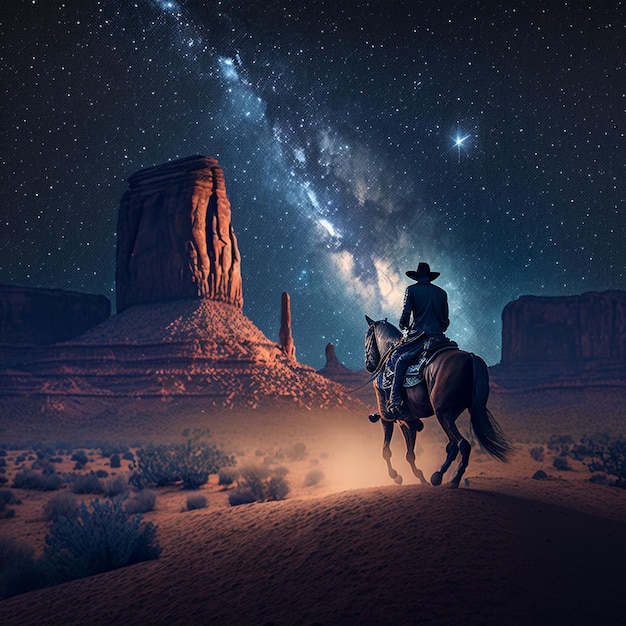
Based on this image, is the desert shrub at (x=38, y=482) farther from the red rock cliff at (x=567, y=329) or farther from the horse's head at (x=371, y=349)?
the red rock cliff at (x=567, y=329)

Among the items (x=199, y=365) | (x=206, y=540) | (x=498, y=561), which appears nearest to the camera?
(x=498, y=561)

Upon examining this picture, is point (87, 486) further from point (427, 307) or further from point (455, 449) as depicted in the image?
point (455, 449)

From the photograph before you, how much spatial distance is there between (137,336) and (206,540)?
153 feet

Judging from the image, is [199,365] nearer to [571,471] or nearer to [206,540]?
[571,471]

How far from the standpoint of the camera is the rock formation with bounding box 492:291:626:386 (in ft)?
246

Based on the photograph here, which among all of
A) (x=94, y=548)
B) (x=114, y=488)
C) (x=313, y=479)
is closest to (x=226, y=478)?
(x=313, y=479)

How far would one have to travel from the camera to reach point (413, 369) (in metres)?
9.52

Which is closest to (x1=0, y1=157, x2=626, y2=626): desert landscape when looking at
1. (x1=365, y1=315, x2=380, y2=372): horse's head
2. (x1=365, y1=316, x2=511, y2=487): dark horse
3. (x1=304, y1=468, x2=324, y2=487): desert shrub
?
(x1=304, y1=468, x2=324, y2=487): desert shrub

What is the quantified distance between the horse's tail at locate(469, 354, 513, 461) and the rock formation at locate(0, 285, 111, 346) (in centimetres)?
6577

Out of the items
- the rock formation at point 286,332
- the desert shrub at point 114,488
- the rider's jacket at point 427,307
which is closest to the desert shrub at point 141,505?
the desert shrub at point 114,488

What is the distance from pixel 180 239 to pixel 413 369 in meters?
58.3

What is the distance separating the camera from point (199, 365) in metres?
48.3

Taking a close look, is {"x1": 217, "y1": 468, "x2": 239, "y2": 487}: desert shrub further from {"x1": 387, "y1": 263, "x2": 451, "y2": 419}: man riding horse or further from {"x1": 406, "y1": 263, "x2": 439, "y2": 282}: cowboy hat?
{"x1": 406, "y1": 263, "x2": 439, "y2": 282}: cowboy hat

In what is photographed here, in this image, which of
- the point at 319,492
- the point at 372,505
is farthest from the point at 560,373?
the point at 372,505
